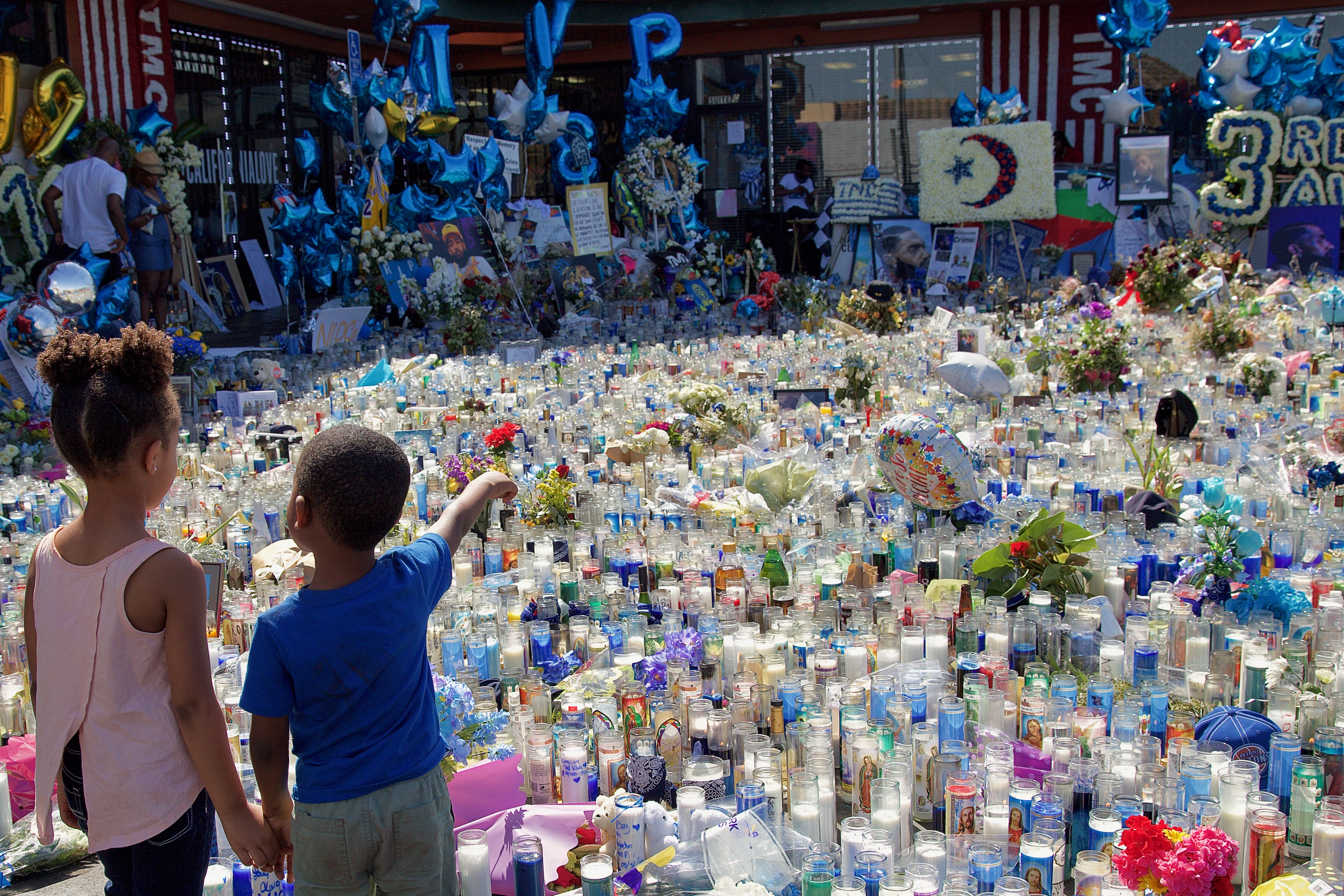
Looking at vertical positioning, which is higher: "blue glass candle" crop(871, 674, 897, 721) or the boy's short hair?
the boy's short hair

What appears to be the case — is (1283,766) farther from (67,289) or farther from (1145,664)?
(67,289)

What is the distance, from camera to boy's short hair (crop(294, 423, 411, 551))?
187cm

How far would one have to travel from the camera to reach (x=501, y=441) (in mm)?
5629

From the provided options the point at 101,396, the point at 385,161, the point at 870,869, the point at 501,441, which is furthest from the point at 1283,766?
the point at 385,161

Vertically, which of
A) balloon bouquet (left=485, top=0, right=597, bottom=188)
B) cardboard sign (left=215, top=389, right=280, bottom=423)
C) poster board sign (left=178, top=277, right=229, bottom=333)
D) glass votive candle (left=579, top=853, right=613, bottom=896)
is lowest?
glass votive candle (left=579, top=853, right=613, bottom=896)

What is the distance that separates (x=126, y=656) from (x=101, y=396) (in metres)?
0.44

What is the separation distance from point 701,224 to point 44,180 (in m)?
8.94

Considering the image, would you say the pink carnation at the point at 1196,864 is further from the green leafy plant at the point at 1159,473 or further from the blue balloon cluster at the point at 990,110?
the blue balloon cluster at the point at 990,110

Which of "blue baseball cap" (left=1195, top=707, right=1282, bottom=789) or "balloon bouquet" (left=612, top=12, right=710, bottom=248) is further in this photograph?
"balloon bouquet" (left=612, top=12, right=710, bottom=248)

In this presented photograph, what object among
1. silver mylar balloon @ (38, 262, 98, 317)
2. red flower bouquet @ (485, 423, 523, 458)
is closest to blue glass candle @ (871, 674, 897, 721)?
red flower bouquet @ (485, 423, 523, 458)

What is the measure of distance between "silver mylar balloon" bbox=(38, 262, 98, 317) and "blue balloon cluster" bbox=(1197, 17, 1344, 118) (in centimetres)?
1391

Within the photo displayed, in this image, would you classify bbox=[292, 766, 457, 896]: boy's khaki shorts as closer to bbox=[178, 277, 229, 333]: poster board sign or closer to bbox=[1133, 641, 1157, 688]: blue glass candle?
bbox=[1133, 641, 1157, 688]: blue glass candle

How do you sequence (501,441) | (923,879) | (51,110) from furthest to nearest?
(51,110), (501,441), (923,879)

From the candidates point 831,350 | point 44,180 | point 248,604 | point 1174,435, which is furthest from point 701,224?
point 248,604
